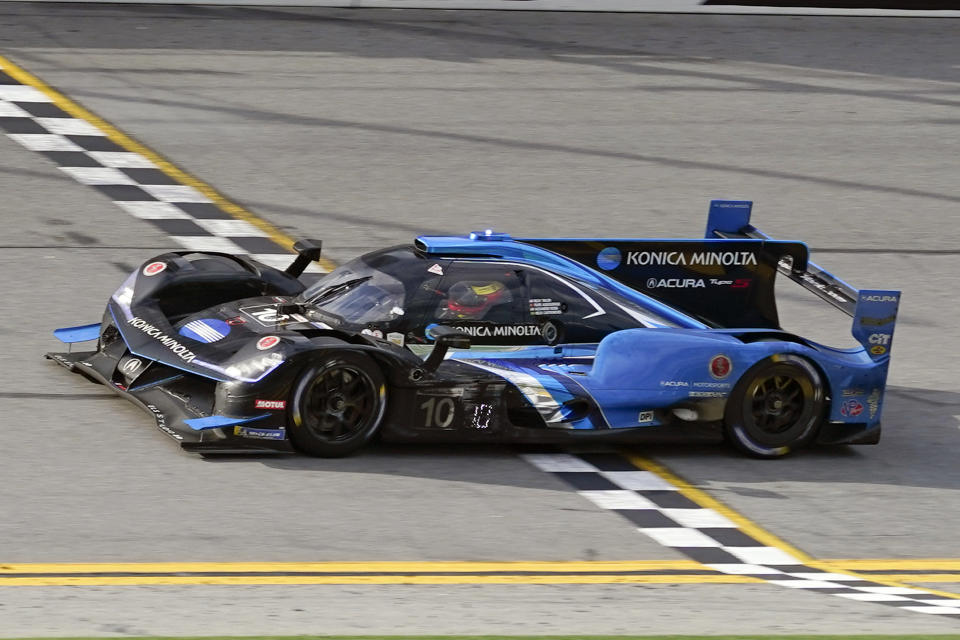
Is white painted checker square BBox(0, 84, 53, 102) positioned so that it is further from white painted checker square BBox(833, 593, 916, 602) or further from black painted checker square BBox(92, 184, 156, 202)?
white painted checker square BBox(833, 593, 916, 602)

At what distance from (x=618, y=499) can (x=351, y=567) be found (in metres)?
1.75

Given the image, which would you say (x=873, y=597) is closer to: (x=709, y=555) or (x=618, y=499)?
(x=709, y=555)

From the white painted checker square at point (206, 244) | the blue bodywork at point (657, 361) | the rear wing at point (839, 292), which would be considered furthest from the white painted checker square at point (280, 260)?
the blue bodywork at point (657, 361)

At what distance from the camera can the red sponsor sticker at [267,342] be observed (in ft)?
Result: 28.7

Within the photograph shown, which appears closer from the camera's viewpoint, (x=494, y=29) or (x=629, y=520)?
(x=629, y=520)

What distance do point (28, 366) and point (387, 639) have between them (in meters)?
4.83

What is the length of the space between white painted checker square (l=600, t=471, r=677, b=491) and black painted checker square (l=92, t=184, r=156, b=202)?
6.72m

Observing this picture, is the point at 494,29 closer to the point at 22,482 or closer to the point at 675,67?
the point at 675,67

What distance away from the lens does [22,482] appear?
27.1 feet

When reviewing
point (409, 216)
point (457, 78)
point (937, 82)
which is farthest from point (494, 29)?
point (409, 216)

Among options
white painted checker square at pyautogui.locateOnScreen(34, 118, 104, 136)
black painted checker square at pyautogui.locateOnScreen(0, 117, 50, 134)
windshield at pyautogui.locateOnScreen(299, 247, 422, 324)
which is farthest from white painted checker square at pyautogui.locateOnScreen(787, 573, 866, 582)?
black painted checker square at pyautogui.locateOnScreen(0, 117, 50, 134)

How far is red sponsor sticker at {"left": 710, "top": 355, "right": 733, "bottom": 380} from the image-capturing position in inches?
367

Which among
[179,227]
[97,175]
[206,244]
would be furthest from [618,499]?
[97,175]

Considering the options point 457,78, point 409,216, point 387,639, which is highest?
point 457,78
